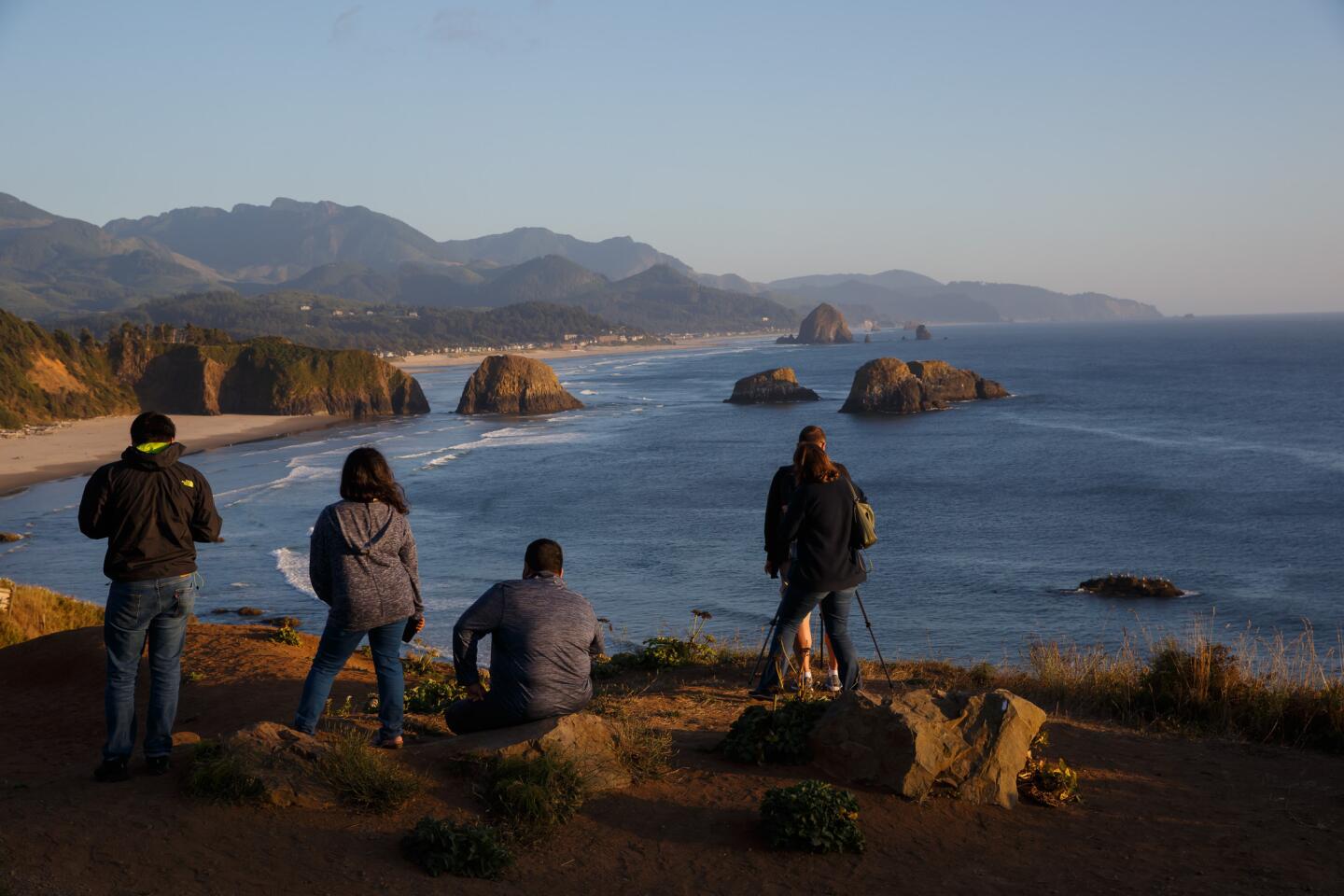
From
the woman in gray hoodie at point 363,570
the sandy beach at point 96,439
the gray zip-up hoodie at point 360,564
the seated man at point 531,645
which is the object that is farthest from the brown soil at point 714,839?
the sandy beach at point 96,439

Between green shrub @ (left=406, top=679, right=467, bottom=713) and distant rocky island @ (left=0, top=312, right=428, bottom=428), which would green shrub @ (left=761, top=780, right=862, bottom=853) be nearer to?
green shrub @ (left=406, top=679, right=467, bottom=713)

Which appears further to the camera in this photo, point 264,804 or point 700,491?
point 700,491

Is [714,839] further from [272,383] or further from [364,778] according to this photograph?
[272,383]

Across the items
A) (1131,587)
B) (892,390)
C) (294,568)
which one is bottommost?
(1131,587)

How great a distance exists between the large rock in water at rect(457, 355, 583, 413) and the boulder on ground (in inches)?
3232

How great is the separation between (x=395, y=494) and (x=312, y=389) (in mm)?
84041

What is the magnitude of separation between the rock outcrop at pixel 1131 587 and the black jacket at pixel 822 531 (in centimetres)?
2050

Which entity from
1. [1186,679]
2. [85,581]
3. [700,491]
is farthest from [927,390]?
[1186,679]

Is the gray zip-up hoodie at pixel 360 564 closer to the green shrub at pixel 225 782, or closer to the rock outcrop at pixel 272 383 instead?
the green shrub at pixel 225 782

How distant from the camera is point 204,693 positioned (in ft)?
31.2

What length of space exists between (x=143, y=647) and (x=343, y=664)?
1.16 metres

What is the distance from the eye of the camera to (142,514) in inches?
250

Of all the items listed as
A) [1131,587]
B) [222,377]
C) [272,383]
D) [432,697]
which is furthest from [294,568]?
[222,377]

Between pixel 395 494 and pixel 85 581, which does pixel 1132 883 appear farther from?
pixel 85 581
